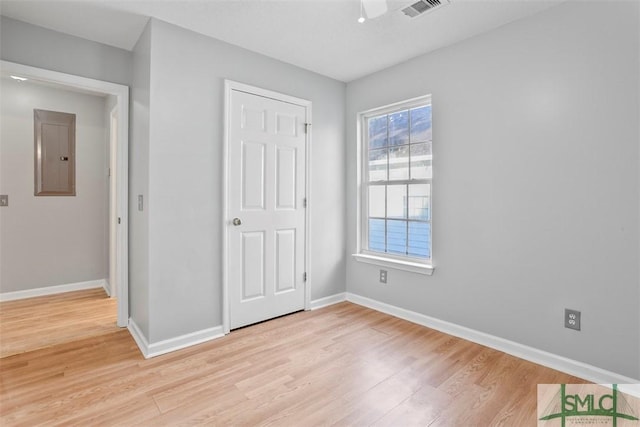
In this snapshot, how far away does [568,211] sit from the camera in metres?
2.21

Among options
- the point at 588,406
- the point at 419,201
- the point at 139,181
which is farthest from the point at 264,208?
the point at 588,406

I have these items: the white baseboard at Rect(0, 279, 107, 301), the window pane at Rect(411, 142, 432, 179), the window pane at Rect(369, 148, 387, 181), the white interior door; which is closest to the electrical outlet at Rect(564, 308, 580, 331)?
the window pane at Rect(411, 142, 432, 179)

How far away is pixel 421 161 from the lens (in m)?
3.11

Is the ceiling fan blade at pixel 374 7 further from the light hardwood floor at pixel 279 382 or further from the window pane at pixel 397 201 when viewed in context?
the light hardwood floor at pixel 279 382

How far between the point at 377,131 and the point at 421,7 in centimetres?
142

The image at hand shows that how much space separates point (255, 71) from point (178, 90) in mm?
765

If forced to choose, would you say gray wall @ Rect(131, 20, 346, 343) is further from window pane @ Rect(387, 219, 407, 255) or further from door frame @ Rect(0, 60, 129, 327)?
window pane @ Rect(387, 219, 407, 255)

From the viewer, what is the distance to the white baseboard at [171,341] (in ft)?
7.98

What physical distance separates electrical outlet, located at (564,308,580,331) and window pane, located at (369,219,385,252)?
1.65m

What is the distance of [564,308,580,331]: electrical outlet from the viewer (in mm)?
2172

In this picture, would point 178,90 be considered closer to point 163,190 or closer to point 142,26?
point 142,26

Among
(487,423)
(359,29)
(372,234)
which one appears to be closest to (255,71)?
(359,29)

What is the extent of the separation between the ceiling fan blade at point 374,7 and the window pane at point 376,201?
5.32ft

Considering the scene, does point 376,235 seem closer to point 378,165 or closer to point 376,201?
point 376,201
